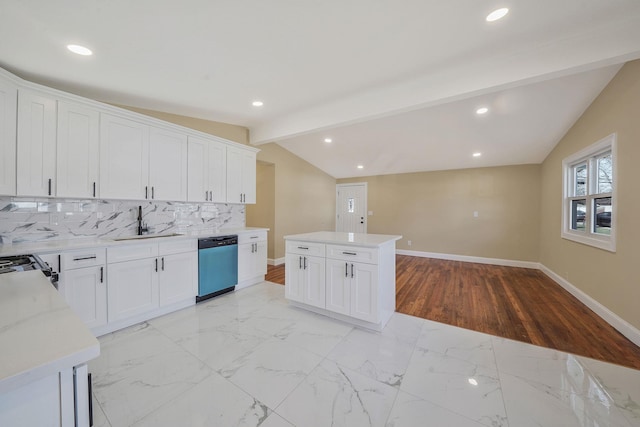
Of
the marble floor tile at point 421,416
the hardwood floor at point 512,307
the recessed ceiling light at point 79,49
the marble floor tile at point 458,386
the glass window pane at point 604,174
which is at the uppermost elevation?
the recessed ceiling light at point 79,49

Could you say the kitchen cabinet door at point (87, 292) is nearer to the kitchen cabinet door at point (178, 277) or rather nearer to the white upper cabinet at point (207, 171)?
the kitchen cabinet door at point (178, 277)

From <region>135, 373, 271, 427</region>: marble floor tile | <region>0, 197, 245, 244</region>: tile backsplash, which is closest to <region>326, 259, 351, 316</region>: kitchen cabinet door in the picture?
<region>135, 373, 271, 427</region>: marble floor tile

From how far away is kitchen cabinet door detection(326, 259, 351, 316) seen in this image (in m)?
2.56

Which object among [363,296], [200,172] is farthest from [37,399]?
[200,172]

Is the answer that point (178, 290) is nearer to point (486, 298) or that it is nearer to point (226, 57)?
point (226, 57)

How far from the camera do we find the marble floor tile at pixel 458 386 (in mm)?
1512

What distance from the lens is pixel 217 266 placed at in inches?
129

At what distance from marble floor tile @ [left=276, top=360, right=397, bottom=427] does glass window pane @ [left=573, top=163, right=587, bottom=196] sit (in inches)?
167

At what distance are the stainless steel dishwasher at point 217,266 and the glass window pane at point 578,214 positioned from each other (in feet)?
16.7

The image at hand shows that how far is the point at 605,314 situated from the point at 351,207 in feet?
17.2

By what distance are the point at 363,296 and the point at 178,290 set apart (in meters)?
2.20

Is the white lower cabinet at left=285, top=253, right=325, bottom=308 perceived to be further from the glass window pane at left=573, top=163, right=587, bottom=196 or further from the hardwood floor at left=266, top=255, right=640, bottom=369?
the glass window pane at left=573, top=163, right=587, bottom=196

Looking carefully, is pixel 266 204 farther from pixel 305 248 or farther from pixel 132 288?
pixel 132 288

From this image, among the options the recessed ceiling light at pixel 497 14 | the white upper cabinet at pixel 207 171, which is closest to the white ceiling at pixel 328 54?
the recessed ceiling light at pixel 497 14
